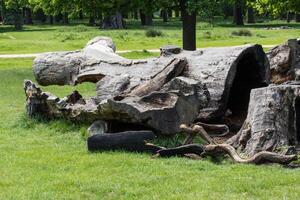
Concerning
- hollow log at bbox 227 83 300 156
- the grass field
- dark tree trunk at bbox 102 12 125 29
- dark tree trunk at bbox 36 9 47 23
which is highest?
hollow log at bbox 227 83 300 156

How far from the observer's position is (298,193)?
636 centimetres

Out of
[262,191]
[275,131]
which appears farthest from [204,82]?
[262,191]

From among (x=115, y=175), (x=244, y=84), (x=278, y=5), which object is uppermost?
(x=278, y=5)

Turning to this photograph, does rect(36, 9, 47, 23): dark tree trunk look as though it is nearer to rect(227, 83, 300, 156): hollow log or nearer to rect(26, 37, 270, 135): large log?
rect(26, 37, 270, 135): large log

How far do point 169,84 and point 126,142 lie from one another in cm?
159

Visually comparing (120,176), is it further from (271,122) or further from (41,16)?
(41,16)

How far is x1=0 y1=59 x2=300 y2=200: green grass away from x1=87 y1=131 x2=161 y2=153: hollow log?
0.63 ft

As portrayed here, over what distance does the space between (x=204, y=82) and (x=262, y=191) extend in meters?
3.68

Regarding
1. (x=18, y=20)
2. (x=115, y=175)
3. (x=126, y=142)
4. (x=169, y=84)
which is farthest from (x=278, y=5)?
(x=18, y=20)

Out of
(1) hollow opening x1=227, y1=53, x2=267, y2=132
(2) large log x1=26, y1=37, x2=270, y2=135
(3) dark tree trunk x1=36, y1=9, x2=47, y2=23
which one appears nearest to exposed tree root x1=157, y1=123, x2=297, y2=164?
Result: (2) large log x1=26, y1=37, x2=270, y2=135

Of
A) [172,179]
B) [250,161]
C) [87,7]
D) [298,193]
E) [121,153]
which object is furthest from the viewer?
[87,7]

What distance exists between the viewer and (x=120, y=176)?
23.5 feet

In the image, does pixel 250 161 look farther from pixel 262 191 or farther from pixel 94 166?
pixel 94 166

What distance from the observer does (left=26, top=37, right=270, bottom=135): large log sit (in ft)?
29.1
